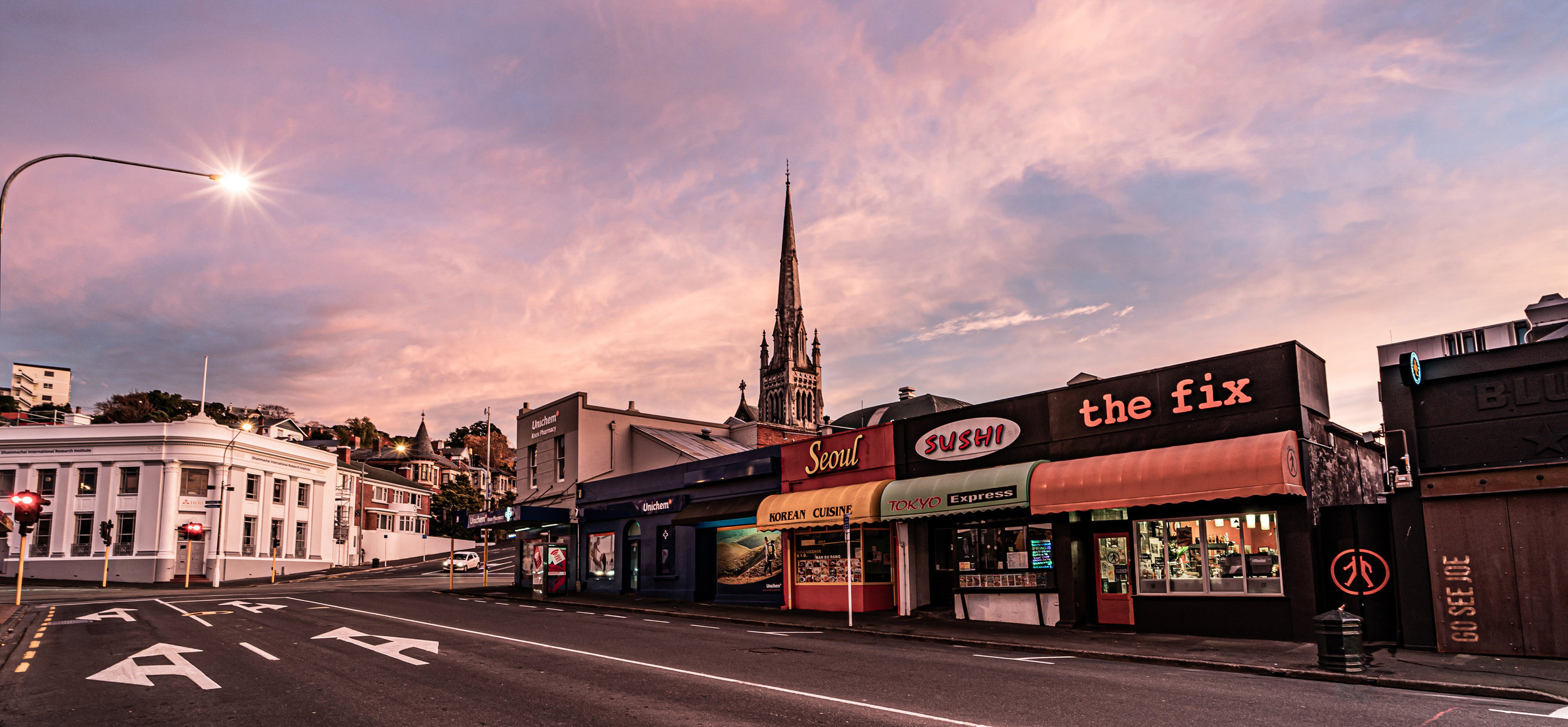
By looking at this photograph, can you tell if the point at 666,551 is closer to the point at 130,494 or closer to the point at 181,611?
the point at 181,611

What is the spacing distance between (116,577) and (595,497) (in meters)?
35.0

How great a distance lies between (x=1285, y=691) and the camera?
1132 cm

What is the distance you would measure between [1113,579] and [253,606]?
80.1ft

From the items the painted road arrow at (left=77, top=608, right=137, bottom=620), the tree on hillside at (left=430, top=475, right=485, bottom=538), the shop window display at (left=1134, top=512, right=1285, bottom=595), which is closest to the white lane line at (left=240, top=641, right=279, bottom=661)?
the painted road arrow at (left=77, top=608, right=137, bottom=620)

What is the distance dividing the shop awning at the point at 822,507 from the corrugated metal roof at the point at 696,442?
451 inches

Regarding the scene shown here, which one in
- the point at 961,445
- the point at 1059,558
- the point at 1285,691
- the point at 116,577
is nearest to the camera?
the point at 1285,691

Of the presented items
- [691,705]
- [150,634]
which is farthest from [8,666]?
[691,705]

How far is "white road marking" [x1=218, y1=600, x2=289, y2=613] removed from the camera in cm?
2570

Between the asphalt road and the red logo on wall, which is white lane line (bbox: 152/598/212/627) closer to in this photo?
the asphalt road

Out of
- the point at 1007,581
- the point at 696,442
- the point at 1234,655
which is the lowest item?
the point at 1234,655

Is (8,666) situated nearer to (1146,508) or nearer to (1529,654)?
(1146,508)

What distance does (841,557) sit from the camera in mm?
26062

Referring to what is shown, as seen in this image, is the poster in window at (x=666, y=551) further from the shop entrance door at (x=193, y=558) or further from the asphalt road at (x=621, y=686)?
the shop entrance door at (x=193, y=558)

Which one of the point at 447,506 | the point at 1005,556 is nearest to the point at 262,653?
the point at 1005,556
